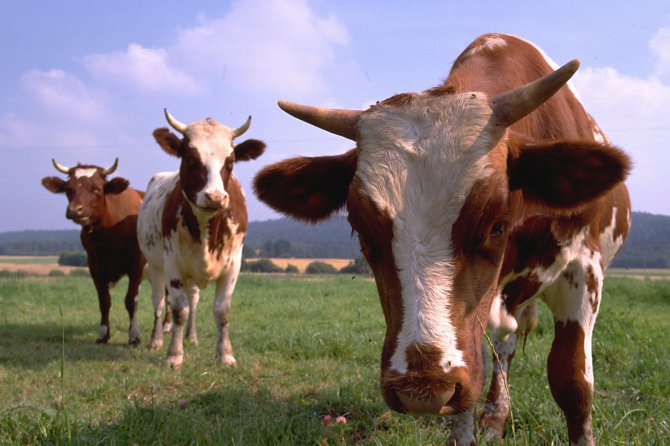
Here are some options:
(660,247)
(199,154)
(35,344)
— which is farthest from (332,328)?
(660,247)

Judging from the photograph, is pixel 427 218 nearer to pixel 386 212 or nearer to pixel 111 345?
pixel 386 212

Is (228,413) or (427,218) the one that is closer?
(427,218)

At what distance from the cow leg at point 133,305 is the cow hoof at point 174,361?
6.02 feet

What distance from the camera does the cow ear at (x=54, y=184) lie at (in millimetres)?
8246

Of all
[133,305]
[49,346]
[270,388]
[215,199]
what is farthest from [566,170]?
[133,305]

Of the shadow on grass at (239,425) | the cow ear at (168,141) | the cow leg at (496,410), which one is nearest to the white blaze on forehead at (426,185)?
the shadow on grass at (239,425)

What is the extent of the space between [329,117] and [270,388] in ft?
7.63

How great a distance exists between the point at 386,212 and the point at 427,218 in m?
0.17

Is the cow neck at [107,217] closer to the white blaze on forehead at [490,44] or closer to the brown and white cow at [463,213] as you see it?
the brown and white cow at [463,213]

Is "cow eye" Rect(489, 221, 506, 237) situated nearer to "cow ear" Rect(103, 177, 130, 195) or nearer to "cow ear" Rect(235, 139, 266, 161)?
"cow ear" Rect(235, 139, 266, 161)

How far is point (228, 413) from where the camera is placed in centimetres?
323

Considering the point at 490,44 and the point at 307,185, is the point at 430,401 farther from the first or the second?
the point at 490,44

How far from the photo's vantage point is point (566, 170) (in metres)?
2.19

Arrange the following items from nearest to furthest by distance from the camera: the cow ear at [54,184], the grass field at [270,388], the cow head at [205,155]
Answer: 1. the grass field at [270,388]
2. the cow head at [205,155]
3. the cow ear at [54,184]
